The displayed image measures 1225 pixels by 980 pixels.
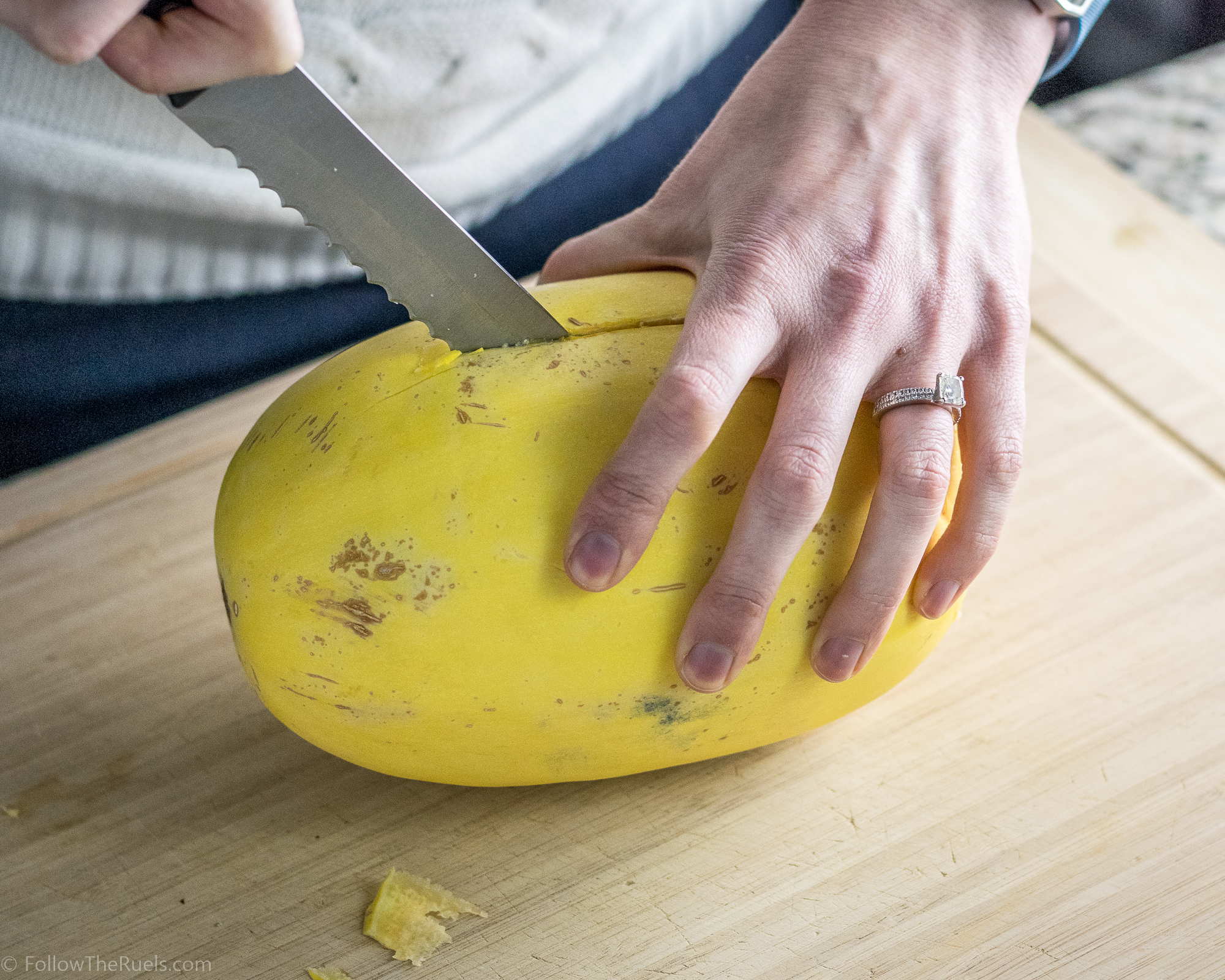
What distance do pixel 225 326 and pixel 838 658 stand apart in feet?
2.96

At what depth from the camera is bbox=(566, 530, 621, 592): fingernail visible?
808mm

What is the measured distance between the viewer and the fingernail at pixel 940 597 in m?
0.92

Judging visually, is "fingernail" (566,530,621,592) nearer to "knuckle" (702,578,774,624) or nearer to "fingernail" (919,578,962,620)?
"knuckle" (702,578,774,624)

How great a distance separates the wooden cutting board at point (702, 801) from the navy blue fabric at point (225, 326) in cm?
10

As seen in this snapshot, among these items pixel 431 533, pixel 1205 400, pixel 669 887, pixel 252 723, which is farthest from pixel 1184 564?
pixel 252 723

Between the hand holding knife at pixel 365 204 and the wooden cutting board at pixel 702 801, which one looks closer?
the hand holding knife at pixel 365 204

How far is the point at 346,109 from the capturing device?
1.23 m

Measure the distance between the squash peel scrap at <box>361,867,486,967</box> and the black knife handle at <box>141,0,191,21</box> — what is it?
69cm

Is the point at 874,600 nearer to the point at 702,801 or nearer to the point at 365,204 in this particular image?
the point at 702,801

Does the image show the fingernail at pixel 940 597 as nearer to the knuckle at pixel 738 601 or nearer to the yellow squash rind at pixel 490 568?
the yellow squash rind at pixel 490 568

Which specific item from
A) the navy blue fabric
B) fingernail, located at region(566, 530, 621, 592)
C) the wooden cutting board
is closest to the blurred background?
the navy blue fabric

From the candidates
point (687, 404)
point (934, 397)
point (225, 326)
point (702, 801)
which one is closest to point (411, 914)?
point (702, 801)

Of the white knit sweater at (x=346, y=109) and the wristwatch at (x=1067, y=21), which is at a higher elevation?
the wristwatch at (x=1067, y=21)

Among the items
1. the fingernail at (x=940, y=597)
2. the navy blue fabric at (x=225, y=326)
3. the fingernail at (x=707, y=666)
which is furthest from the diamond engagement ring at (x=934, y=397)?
the navy blue fabric at (x=225, y=326)
